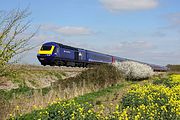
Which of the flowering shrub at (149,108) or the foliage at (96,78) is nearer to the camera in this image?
the flowering shrub at (149,108)

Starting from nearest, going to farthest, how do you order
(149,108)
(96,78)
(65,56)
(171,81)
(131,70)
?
(149,108), (171,81), (96,78), (131,70), (65,56)

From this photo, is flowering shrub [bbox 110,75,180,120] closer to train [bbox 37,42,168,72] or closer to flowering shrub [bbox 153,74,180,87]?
flowering shrub [bbox 153,74,180,87]

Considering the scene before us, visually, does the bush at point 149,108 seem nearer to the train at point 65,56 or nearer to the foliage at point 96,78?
the foliage at point 96,78

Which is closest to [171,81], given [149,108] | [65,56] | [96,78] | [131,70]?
[96,78]

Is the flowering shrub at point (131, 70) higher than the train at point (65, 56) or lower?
lower

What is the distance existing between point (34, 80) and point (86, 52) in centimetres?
1855

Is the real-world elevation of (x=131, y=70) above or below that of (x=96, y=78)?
above

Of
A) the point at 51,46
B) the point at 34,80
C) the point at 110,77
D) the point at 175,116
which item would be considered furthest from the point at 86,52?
the point at 175,116

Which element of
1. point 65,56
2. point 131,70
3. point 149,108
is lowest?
point 149,108

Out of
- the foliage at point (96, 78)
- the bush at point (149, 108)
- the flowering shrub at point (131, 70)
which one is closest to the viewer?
the bush at point (149, 108)

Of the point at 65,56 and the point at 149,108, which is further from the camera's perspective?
the point at 65,56

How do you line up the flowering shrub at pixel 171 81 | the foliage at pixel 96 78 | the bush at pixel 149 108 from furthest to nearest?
1. the foliage at pixel 96 78
2. the flowering shrub at pixel 171 81
3. the bush at pixel 149 108

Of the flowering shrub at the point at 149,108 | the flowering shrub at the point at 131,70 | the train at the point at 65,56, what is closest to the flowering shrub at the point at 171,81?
the flowering shrub at the point at 149,108

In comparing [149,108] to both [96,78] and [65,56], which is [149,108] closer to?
[96,78]
